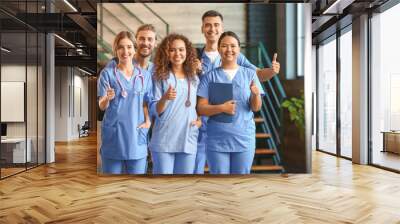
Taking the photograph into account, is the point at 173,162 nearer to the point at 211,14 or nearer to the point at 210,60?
the point at 210,60

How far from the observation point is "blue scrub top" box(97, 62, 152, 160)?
632cm

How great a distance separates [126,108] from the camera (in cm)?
632

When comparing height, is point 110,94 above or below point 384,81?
below

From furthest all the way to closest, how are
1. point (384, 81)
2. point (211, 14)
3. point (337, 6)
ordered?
point (384, 81) → point (337, 6) → point (211, 14)

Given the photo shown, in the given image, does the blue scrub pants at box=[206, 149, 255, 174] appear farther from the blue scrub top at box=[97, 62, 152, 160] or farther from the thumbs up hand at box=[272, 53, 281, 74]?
the thumbs up hand at box=[272, 53, 281, 74]

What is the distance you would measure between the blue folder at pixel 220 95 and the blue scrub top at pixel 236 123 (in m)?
0.05

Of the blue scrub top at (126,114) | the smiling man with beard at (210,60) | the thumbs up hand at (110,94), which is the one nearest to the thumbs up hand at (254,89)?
the smiling man with beard at (210,60)

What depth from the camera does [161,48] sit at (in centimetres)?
641

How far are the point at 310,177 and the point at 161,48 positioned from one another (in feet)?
10.7

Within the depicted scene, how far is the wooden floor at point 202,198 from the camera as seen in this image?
4207mm

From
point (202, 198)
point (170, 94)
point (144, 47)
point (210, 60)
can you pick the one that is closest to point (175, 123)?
point (170, 94)

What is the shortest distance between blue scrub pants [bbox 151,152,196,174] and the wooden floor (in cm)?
19

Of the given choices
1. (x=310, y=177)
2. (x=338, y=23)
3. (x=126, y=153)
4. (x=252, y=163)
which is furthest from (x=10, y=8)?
(x=338, y=23)

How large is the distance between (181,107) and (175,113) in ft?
0.43
